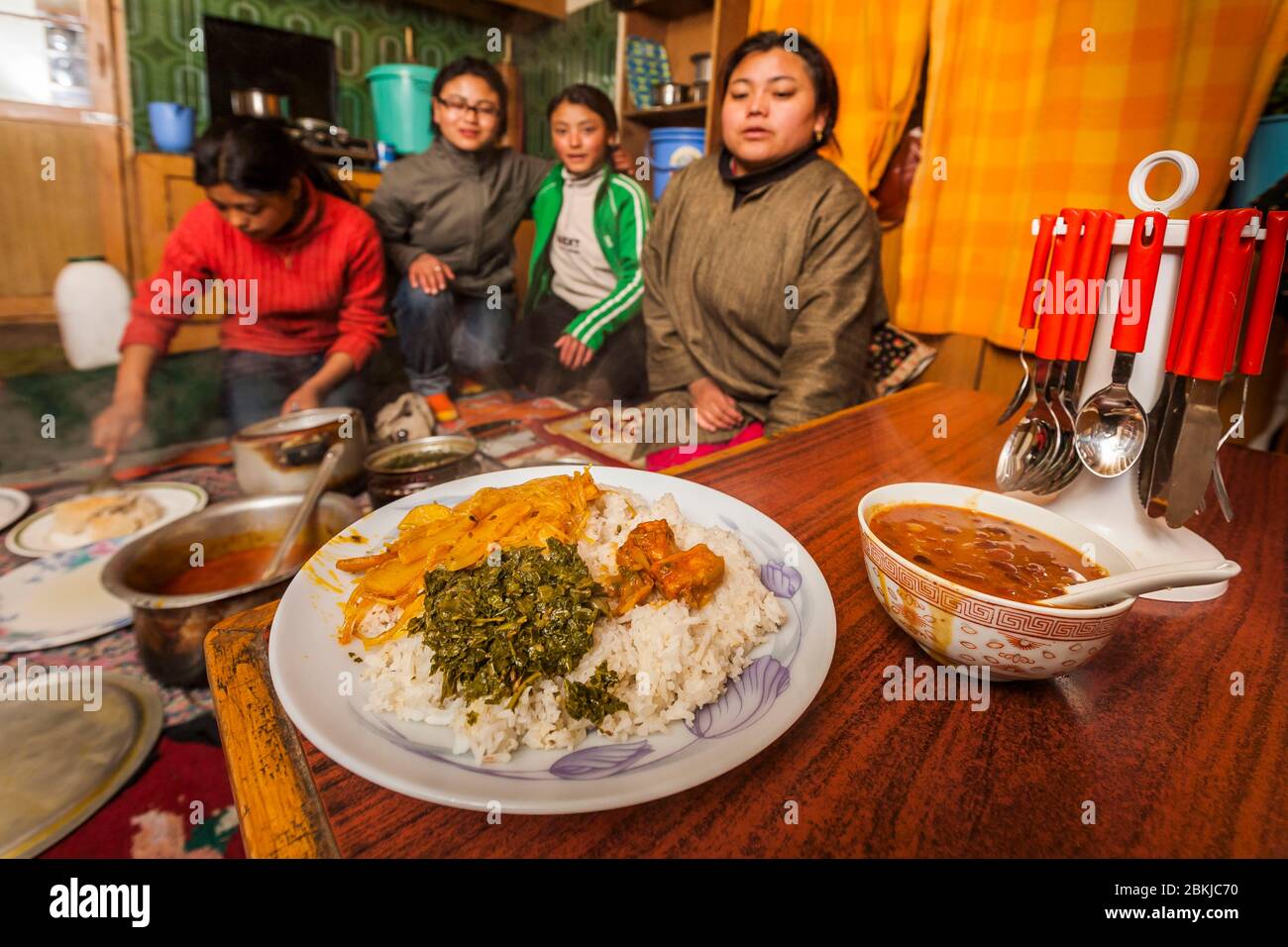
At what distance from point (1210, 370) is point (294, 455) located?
1.98m

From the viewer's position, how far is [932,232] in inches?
105

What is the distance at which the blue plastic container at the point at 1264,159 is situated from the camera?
1771 millimetres

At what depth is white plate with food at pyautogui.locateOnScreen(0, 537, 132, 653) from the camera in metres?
1.41

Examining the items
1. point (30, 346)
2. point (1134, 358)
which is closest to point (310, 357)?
point (30, 346)

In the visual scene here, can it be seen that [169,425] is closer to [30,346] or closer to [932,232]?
[30,346]

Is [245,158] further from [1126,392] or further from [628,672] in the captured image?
[1126,392]

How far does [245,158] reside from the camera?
2381mm

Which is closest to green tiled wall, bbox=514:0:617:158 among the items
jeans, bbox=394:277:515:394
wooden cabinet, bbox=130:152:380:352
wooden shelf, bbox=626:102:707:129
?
wooden shelf, bbox=626:102:707:129

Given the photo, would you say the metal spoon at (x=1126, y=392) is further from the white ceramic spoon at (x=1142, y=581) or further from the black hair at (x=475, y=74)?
the black hair at (x=475, y=74)

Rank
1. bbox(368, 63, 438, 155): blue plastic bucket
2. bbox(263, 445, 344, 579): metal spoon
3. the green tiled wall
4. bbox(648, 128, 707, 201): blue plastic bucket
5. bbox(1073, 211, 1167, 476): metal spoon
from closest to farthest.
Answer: bbox(1073, 211, 1167, 476): metal spoon
bbox(263, 445, 344, 579): metal spoon
bbox(648, 128, 707, 201): blue plastic bucket
bbox(368, 63, 438, 155): blue plastic bucket
the green tiled wall

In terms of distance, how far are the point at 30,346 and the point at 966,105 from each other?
464 centimetres

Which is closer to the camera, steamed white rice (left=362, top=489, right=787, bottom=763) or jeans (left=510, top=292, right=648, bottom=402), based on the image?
steamed white rice (left=362, top=489, right=787, bottom=763)

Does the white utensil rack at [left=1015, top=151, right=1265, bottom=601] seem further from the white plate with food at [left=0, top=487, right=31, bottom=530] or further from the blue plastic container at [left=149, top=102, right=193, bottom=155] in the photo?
the blue plastic container at [left=149, top=102, right=193, bottom=155]

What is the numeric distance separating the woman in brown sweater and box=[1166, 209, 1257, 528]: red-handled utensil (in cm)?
131
